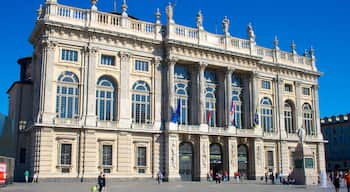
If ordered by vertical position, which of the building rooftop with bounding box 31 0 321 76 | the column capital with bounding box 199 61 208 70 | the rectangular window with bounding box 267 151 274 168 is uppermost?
the building rooftop with bounding box 31 0 321 76

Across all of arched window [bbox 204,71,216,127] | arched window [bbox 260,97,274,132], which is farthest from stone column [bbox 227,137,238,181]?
arched window [bbox 260,97,274,132]

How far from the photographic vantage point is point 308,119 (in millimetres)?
58719

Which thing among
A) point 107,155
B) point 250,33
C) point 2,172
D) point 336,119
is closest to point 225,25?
point 250,33

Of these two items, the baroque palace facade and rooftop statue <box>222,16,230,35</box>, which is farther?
rooftop statue <box>222,16,230,35</box>

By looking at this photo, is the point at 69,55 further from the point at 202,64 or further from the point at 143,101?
the point at 202,64

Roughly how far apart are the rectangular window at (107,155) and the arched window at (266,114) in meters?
21.4

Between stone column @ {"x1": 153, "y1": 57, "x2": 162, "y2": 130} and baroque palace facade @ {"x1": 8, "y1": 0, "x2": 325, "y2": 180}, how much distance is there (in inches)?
4.4

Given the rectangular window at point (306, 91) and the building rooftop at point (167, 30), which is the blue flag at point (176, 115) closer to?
the building rooftop at point (167, 30)

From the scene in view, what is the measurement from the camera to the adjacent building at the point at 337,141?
264 ft

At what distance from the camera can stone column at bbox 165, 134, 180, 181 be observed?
1713 inches

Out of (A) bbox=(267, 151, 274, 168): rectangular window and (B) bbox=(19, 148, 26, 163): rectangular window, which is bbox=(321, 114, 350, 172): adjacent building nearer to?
(A) bbox=(267, 151, 274, 168): rectangular window

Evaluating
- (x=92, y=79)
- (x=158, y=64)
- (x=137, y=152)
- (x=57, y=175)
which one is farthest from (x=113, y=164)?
(x=158, y=64)

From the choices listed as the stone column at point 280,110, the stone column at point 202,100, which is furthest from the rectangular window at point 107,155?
the stone column at point 280,110

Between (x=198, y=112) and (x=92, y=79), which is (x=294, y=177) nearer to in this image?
(x=198, y=112)
